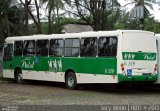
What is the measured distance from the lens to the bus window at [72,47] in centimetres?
2300

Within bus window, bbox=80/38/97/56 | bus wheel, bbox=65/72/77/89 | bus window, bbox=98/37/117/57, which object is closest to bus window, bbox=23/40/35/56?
bus wheel, bbox=65/72/77/89

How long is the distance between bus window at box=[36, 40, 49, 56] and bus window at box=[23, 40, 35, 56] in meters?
0.40

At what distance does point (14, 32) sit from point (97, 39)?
16280 mm

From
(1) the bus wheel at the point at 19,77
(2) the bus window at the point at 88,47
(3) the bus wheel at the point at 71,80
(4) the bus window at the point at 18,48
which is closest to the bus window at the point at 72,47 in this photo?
(2) the bus window at the point at 88,47

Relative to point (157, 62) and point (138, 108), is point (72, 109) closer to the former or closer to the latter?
point (138, 108)

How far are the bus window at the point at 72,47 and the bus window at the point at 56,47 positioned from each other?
1.48 ft

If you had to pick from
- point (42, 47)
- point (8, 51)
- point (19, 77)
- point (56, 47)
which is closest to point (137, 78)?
point (56, 47)

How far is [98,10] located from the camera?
36.8m

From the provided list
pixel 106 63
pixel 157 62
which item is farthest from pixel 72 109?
pixel 157 62

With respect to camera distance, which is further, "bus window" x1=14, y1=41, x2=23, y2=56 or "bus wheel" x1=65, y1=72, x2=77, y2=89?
"bus window" x1=14, y1=41, x2=23, y2=56

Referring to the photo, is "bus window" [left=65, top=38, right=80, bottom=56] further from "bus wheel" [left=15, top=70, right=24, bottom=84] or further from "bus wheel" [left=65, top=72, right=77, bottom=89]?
"bus wheel" [left=15, top=70, right=24, bottom=84]

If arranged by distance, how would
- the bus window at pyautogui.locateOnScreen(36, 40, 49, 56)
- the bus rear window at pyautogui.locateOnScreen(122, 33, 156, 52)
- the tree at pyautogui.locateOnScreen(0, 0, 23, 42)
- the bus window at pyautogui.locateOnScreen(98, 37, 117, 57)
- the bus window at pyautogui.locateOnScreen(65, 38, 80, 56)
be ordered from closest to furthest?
the bus rear window at pyautogui.locateOnScreen(122, 33, 156, 52), the bus window at pyautogui.locateOnScreen(98, 37, 117, 57), the bus window at pyautogui.locateOnScreen(65, 38, 80, 56), the bus window at pyautogui.locateOnScreen(36, 40, 49, 56), the tree at pyautogui.locateOnScreen(0, 0, 23, 42)

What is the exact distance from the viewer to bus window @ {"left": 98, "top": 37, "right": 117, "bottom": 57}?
2072 centimetres

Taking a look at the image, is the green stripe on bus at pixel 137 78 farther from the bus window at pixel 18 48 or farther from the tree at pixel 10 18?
the tree at pixel 10 18
